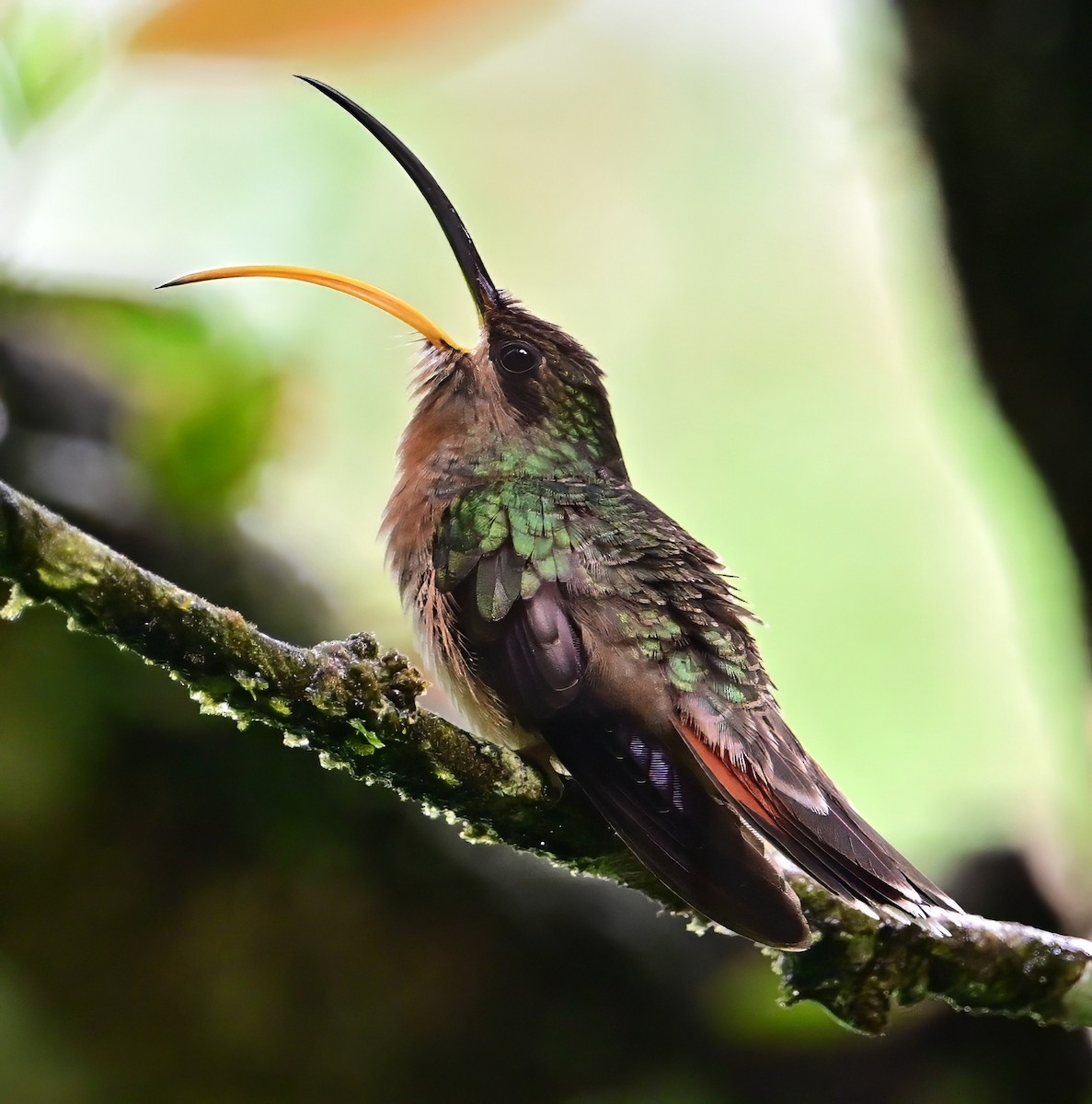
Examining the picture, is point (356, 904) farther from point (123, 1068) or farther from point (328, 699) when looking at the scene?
point (328, 699)

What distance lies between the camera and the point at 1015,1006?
116 inches

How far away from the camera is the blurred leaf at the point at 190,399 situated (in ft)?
12.8

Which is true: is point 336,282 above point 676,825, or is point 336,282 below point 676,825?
above

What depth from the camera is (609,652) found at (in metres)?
2.82

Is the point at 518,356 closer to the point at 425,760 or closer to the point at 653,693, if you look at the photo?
the point at 653,693

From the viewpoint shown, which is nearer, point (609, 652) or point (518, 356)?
point (609, 652)

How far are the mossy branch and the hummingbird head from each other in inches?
50.6

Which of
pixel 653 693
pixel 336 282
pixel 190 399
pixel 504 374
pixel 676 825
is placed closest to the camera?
pixel 676 825

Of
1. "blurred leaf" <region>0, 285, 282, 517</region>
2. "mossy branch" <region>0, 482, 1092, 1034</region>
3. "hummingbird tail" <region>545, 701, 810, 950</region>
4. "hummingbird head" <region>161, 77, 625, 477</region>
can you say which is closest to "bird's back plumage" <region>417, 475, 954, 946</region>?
"hummingbird tail" <region>545, 701, 810, 950</region>

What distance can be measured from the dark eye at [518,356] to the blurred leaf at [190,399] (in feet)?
2.79

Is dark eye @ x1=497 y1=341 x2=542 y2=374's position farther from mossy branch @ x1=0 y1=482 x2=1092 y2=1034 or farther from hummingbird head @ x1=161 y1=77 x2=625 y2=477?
mossy branch @ x1=0 y1=482 x2=1092 y2=1034

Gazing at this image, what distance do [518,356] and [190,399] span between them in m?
1.10

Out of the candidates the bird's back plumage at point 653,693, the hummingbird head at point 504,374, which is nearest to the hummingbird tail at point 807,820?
the bird's back plumage at point 653,693

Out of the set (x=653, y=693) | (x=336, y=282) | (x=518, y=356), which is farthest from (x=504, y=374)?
(x=653, y=693)
